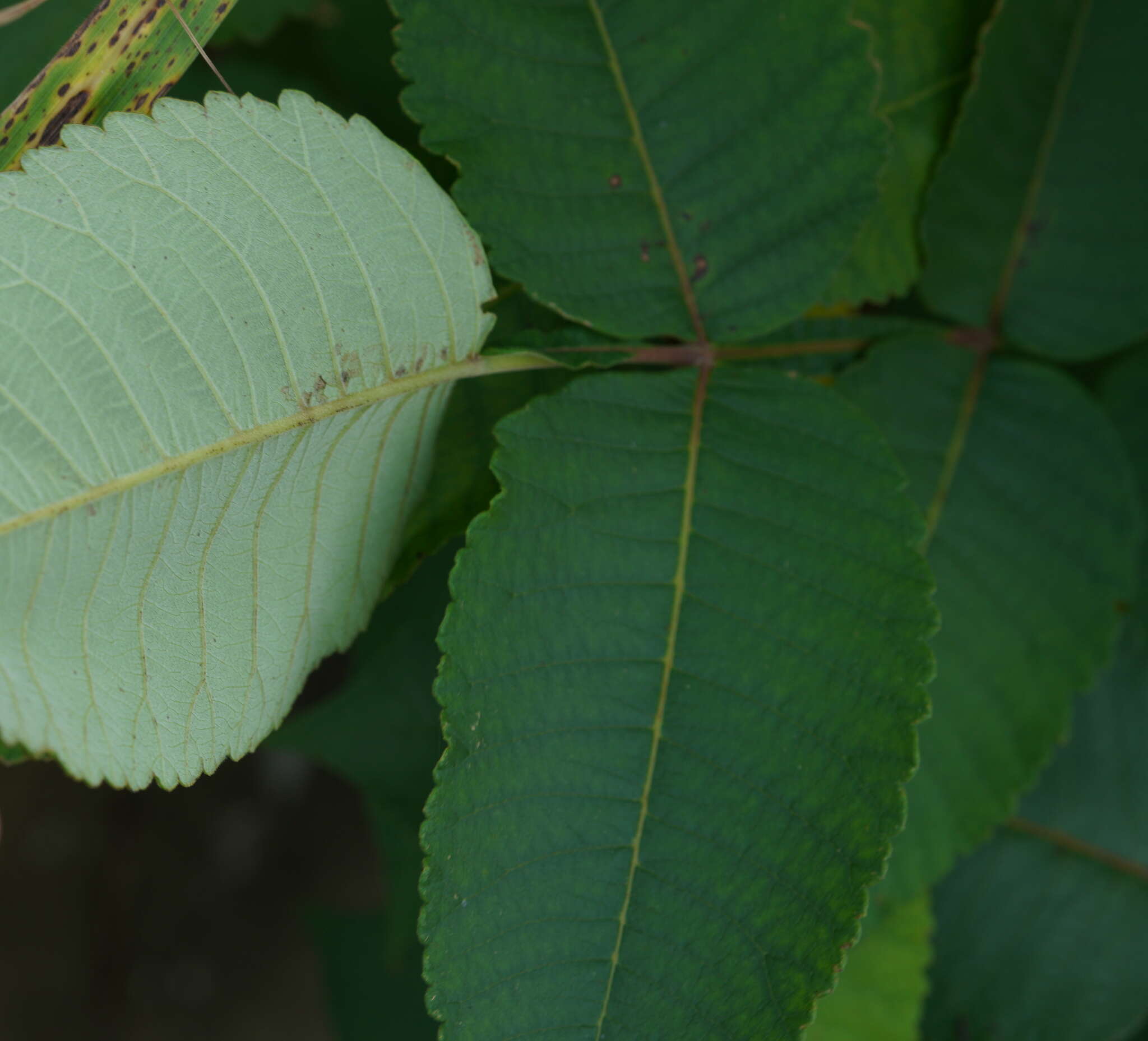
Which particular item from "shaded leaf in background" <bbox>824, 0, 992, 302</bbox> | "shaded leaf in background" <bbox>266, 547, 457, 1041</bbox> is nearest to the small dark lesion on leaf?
"shaded leaf in background" <bbox>266, 547, 457, 1041</bbox>

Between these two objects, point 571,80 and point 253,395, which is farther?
point 571,80

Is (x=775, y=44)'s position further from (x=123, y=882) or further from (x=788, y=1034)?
(x=123, y=882)

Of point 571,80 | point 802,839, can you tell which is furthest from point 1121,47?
point 802,839

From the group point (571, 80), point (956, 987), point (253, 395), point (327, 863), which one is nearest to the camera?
point (253, 395)

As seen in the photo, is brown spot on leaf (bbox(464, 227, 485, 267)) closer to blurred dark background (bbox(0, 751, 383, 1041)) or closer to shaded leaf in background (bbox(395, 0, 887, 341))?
shaded leaf in background (bbox(395, 0, 887, 341))

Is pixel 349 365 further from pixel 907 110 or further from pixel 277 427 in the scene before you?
pixel 907 110

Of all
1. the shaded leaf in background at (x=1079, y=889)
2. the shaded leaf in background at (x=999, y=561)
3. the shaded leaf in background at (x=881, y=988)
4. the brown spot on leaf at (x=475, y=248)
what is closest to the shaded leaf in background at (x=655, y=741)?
the brown spot on leaf at (x=475, y=248)

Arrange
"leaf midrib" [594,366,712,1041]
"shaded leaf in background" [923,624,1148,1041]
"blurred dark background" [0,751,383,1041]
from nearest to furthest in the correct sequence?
"leaf midrib" [594,366,712,1041]
"shaded leaf in background" [923,624,1148,1041]
"blurred dark background" [0,751,383,1041]
